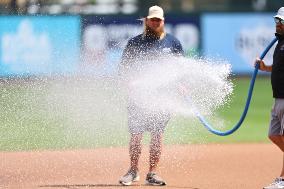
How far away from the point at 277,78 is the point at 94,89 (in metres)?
3.70

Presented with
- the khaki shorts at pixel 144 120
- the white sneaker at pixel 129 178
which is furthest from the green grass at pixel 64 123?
the white sneaker at pixel 129 178

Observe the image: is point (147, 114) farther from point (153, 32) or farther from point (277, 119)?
point (277, 119)

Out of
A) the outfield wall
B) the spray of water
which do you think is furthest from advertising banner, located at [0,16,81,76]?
the spray of water

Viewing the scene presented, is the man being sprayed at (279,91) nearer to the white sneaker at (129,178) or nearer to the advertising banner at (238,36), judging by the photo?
the white sneaker at (129,178)

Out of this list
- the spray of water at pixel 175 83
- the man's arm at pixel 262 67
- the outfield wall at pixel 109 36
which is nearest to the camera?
the man's arm at pixel 262 67

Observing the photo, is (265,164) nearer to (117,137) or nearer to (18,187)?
(117,137)

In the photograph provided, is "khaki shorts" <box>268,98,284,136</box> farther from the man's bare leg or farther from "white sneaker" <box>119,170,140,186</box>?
"white sneaker" <box>119,170,140,186</box>

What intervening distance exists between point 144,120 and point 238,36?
15833mm

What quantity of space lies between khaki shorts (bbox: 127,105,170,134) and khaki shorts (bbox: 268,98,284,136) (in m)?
1.29

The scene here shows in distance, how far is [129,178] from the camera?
32.6ft

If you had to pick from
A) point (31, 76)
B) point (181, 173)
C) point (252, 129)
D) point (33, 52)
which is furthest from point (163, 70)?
point (33, 52)

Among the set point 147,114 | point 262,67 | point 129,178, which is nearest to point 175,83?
point 147,114

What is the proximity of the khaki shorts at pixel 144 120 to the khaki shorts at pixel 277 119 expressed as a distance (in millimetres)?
1295

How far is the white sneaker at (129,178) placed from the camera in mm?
9844
